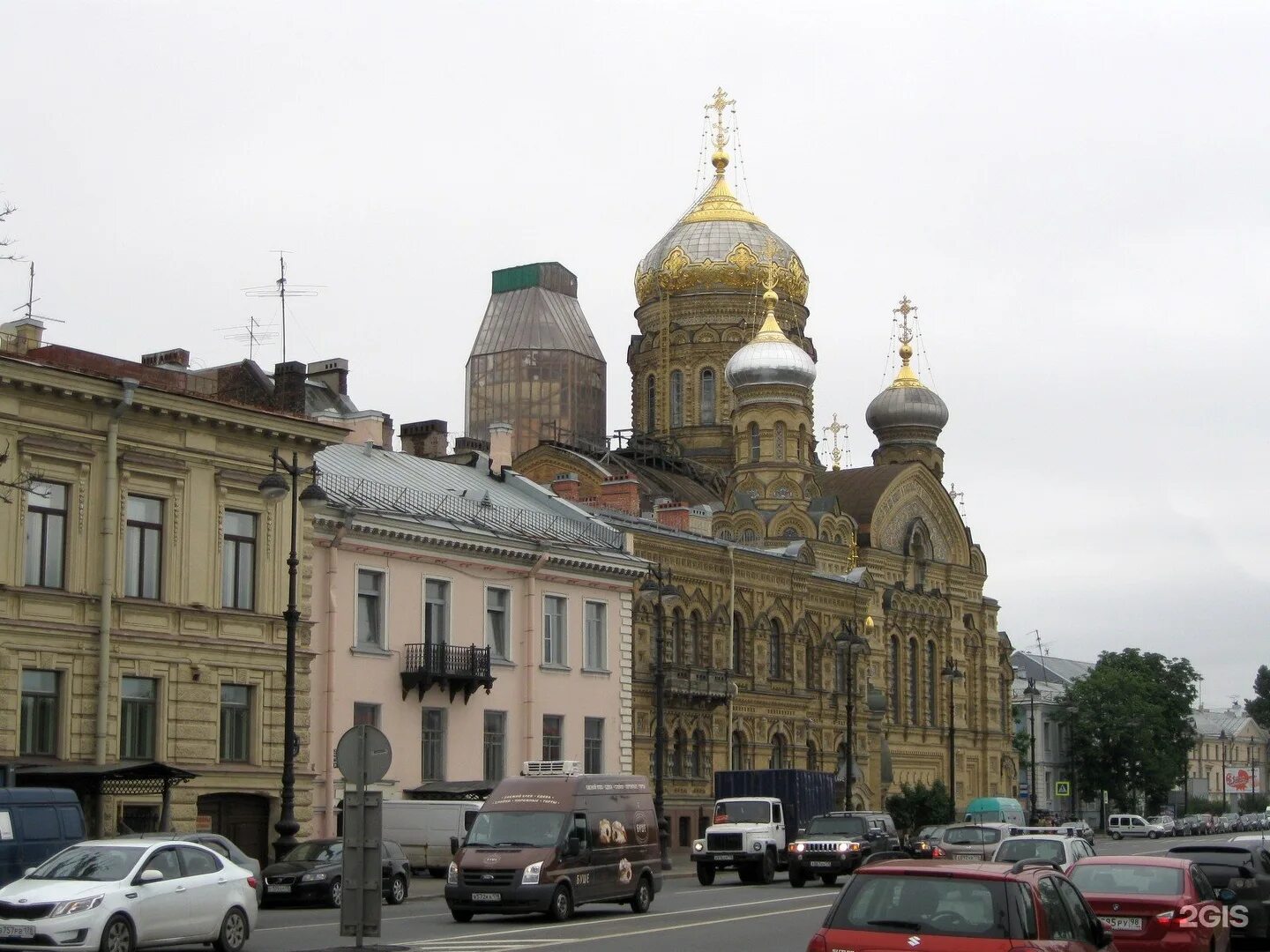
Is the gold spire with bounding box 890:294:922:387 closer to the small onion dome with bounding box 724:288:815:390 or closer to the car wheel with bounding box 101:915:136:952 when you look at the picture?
the small onion dome with bounding box 724:288:815:390

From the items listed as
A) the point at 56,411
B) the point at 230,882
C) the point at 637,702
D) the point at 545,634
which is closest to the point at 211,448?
the point at 56,411

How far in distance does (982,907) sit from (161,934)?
10.8 meters

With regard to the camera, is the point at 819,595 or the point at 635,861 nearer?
the point at 635,861

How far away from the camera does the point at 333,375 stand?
54469 millimetres

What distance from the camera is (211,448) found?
123 feet

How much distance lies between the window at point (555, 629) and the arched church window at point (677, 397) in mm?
34276

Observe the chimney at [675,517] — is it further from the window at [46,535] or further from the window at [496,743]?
the window at [46,535]

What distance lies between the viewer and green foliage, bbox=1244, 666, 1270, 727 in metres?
166

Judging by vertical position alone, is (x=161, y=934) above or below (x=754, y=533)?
below

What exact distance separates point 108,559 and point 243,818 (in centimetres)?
611

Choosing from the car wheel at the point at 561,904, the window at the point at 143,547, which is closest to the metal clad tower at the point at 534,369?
the window at the point at 143,547

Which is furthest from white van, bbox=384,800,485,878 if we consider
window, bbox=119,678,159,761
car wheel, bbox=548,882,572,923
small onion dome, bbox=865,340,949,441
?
small onion dome, bbox=865,340,949,441

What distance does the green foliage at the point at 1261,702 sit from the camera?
166250 mm

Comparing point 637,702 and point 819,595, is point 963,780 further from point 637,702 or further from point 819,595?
point 637,702
